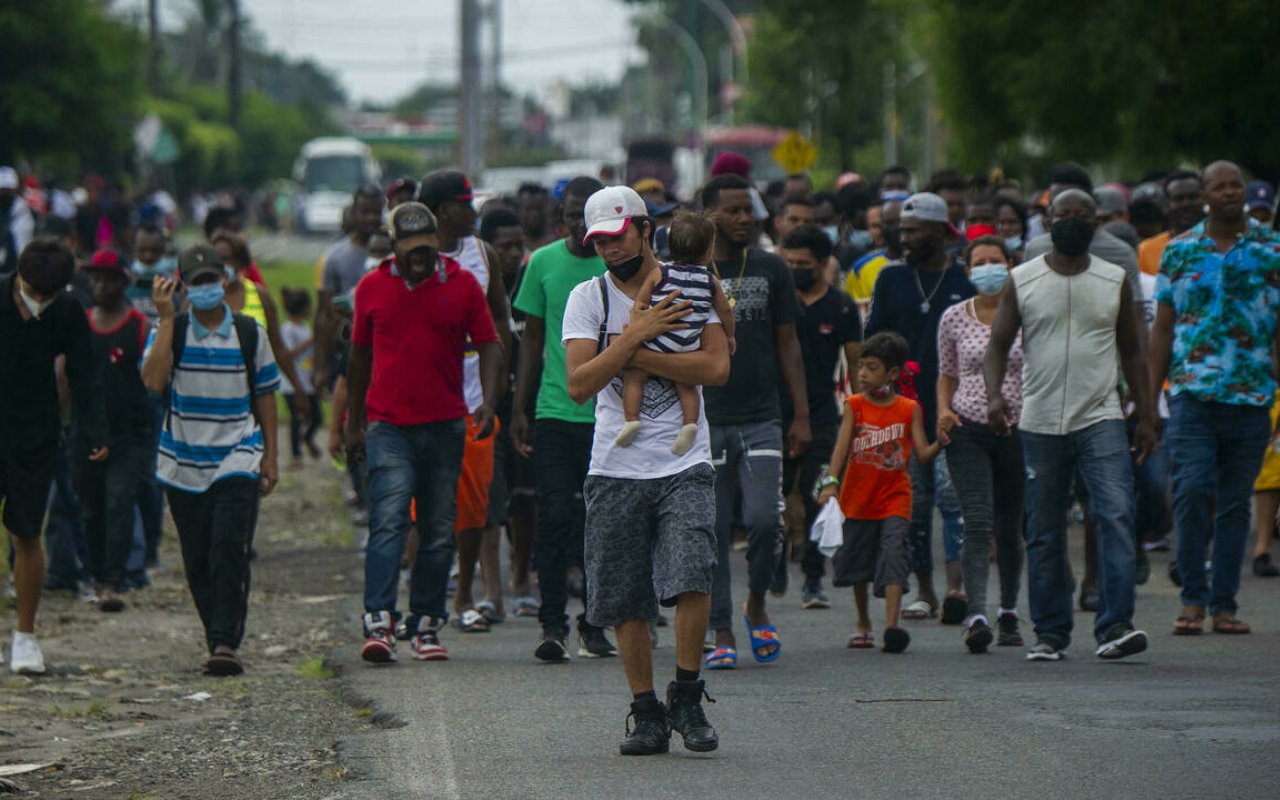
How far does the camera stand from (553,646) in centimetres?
992

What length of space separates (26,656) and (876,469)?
416 cm

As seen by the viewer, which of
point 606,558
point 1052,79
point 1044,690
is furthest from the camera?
point 1052,79

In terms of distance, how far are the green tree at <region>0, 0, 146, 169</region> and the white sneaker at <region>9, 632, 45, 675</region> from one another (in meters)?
28.6

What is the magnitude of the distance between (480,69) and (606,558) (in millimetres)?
28810

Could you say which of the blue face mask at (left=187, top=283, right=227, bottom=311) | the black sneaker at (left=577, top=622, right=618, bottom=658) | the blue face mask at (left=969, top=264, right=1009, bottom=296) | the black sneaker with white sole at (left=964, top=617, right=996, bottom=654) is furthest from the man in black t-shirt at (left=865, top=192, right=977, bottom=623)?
the blue face mask at (left=187, top=283, right=227, bottom=311)

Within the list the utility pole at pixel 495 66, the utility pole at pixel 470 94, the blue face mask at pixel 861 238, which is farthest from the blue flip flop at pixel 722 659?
the utility pole at pixel 495 66

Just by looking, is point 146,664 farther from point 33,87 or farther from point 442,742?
point 33,87

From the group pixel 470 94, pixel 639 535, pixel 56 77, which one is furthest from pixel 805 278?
pixel 56 77

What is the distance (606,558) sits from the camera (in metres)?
7.66

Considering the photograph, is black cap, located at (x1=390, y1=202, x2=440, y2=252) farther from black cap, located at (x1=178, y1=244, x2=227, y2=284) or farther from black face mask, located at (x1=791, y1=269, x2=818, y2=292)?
black face mask, located at (x1=791, y1=269, x2=818, y2=292)

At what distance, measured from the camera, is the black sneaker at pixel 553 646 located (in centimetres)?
→ 992

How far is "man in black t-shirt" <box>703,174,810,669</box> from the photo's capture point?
9641 mm

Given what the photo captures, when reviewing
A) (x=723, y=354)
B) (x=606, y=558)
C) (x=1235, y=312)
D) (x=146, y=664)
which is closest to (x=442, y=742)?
(x=606, y=558)

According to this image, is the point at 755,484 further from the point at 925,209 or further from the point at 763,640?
the point at 925,209
